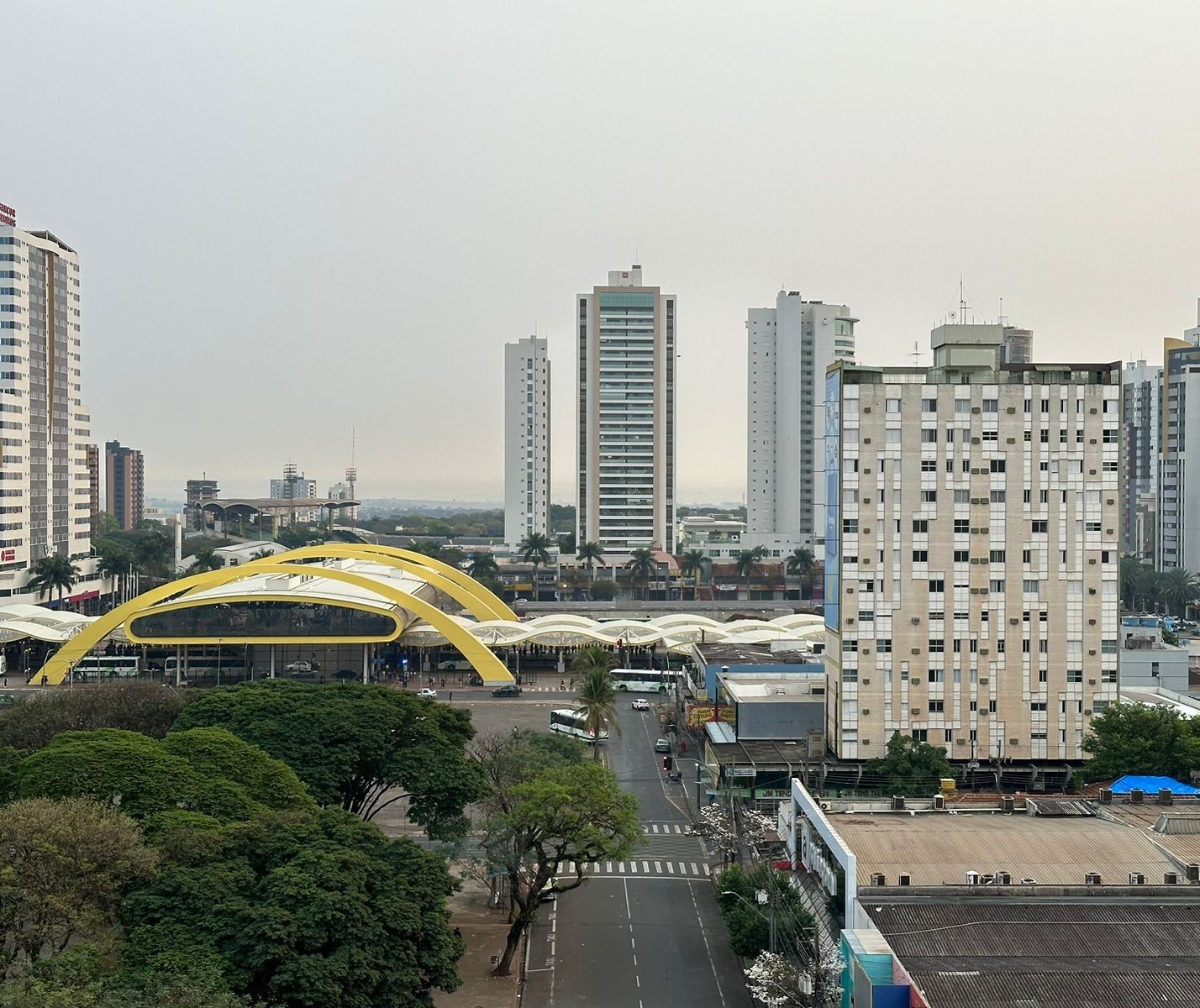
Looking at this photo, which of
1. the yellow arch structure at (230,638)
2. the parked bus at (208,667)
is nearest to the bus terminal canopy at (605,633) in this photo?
the yellow arch structure at (230,638)

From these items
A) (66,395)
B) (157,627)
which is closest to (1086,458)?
(157,627)

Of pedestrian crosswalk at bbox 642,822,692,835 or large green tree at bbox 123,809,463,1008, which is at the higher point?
large green tree at bbox 123,809,463,1008

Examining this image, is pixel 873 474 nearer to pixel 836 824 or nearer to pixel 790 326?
pixel 836 824

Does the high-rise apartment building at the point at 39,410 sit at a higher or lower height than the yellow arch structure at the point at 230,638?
higher

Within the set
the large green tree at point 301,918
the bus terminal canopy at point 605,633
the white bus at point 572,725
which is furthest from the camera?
the bus terminal canopy at point 605,633

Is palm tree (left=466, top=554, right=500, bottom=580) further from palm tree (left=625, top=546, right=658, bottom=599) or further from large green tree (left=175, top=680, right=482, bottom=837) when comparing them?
large green tree (left=175, top=680, right=482, bottom=837)

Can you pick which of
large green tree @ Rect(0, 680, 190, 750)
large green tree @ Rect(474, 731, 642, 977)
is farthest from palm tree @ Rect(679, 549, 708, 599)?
large green tree @ Rect(474, 731, 642, 977)

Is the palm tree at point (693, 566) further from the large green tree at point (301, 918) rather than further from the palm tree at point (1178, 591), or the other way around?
the large green tree at point (301, 918)
